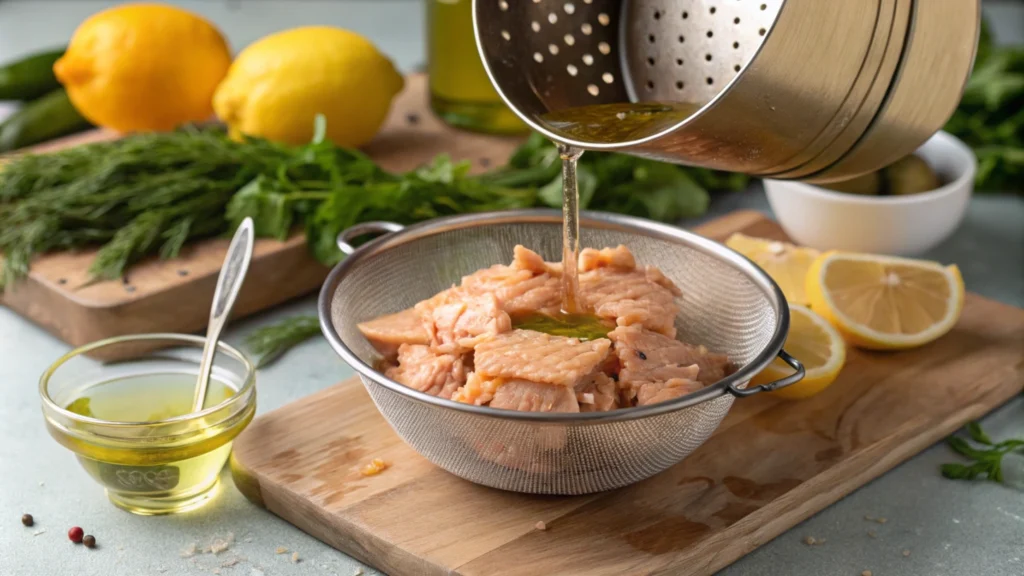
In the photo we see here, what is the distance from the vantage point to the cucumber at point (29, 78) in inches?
158

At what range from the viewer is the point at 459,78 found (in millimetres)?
3791

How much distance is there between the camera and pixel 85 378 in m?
2.25

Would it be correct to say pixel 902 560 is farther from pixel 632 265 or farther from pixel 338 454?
pixel 338 454

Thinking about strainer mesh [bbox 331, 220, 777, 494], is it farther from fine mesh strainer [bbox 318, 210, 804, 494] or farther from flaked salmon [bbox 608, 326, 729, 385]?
flaked salmon [bbox 608, 326, 729, 385]

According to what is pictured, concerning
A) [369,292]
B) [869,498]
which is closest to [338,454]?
[369,292]

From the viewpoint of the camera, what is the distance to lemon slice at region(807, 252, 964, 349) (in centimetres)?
260

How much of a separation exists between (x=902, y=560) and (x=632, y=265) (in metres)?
0.78

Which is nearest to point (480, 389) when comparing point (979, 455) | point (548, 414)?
point (548, 414)

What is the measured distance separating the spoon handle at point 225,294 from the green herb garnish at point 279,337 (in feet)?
1.26

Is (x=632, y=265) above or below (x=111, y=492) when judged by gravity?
above

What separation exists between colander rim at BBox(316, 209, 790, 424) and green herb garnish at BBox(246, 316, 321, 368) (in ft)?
1.38

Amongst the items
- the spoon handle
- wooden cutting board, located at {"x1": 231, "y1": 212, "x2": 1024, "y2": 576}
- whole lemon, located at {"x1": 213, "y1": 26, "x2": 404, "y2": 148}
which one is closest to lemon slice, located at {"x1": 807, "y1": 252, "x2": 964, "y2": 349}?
wooden cutting board, located at {"x1": 231, "y1": 212, "x2": 1024, "y2": 576}

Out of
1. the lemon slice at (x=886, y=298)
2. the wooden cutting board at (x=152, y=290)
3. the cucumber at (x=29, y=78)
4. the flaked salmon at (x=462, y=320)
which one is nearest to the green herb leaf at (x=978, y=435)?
the lemon slice at (x=886, y=298)

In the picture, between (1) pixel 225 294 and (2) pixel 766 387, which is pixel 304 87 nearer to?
(1) pixel 225 294
